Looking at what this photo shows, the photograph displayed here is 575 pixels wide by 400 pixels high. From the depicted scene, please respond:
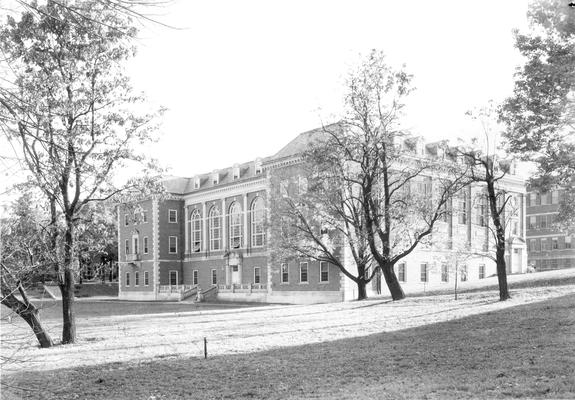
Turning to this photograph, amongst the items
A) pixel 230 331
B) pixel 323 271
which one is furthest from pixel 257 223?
pixel 230 331

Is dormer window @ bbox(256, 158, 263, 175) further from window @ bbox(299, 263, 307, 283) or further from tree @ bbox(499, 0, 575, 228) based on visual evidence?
tree @ bbox(499, 0, 575, 228)

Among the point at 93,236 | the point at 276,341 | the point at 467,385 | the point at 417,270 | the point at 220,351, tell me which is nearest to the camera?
the point at 467,385

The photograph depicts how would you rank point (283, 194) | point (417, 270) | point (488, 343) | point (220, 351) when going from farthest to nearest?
point (417, 270) < point (283, 194) < point (220, 351) < point (488, 343)

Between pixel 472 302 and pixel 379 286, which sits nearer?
pixel 472 302

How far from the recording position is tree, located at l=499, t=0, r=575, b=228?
746 inches

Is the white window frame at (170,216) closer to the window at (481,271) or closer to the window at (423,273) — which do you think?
the window at (423,273)

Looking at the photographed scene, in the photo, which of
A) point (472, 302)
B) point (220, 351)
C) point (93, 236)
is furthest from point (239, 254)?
point (220, 351)

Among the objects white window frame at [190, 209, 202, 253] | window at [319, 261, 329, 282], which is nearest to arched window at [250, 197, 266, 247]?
window at [319, 261, 329, 282]

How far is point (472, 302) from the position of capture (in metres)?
29.9

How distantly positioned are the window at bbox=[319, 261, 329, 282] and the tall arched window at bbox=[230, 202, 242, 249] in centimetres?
1368

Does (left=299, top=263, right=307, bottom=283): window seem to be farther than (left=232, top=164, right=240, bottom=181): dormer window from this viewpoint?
No

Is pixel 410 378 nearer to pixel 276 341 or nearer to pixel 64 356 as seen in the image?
pixel 276 341

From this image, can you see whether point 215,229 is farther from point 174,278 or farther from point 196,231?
point 174,278

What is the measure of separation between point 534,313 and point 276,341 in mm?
8651
